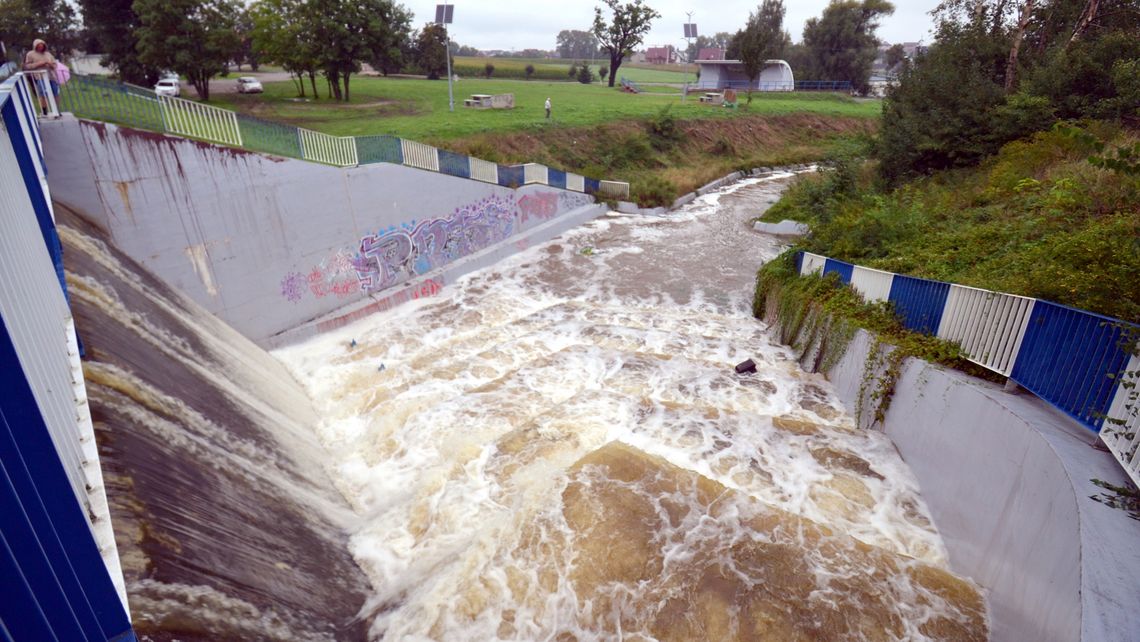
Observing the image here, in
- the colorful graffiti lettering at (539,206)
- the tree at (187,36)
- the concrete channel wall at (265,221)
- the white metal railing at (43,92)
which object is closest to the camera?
the white metal railing at (43,92)

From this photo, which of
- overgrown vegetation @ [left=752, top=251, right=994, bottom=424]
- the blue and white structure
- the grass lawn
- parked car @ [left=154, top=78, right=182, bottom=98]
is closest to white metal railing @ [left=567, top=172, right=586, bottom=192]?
the grass lawn

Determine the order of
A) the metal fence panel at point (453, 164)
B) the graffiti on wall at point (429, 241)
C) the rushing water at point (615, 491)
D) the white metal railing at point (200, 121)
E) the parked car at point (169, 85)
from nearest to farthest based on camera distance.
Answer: the rushing water at point (615, 491) → the white metal railing at point (200, 121) → the graffiti on wall at point (429, 241) → the metal fence panel at point (453, 164) → the parked car at point (169, 85)

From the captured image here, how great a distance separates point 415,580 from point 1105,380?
7.90 meters

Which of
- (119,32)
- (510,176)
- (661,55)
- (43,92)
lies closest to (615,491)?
(43,92)

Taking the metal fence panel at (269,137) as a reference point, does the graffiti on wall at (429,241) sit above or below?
below

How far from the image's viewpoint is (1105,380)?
5.67 metres

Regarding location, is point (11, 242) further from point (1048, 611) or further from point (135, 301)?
point (1048, 611)

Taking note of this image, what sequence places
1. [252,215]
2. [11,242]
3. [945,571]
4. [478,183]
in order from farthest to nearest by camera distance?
[478,183], [252,215], [945,571], [11,242]

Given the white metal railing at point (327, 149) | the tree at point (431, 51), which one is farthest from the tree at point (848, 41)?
the white metal railing at point (327, 149)

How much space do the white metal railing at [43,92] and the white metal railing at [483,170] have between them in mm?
11151

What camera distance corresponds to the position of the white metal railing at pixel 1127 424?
5008mm

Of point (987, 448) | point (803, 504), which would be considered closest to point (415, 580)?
point (803, 504)

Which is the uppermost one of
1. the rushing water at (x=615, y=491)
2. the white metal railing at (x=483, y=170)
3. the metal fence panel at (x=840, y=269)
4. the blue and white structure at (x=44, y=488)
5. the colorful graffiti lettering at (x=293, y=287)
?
the blue and white structure at (x=44, y=488)

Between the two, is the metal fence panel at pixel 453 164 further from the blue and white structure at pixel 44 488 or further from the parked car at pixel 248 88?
the parked car at pixel 248 88
